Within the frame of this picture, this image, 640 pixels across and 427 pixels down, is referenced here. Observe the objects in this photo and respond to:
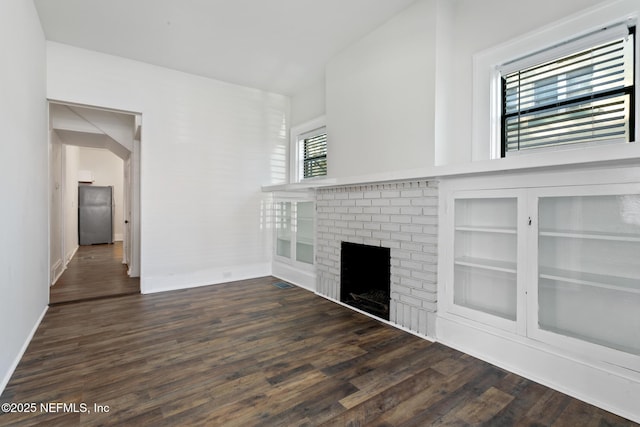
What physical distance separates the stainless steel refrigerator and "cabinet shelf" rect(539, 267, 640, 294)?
37.1 ft

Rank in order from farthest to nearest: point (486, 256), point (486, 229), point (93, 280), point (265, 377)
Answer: point (93, 280)
point (486, 256)
point (486, 229)
point (265, 377)

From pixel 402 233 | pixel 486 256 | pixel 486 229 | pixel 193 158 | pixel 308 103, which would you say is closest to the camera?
pixel 486 229

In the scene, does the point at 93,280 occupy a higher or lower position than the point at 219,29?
lower

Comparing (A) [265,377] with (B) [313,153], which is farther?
(B) [313,153]

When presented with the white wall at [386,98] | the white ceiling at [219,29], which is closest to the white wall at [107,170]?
the white ceiling at [219,29]

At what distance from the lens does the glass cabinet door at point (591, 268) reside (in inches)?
74.5

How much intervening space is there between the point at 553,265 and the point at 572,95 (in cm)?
129

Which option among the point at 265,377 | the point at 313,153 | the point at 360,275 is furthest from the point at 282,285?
the point at 265,377

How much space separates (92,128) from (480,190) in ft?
18.6

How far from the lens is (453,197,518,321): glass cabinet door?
2441 mm

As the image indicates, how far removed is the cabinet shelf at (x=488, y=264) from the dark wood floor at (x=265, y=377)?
72 cm

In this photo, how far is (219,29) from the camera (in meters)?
3.51

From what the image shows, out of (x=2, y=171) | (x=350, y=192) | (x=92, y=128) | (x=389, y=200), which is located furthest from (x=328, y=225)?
(x=92, y=128)

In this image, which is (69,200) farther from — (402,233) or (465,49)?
(465,49)
